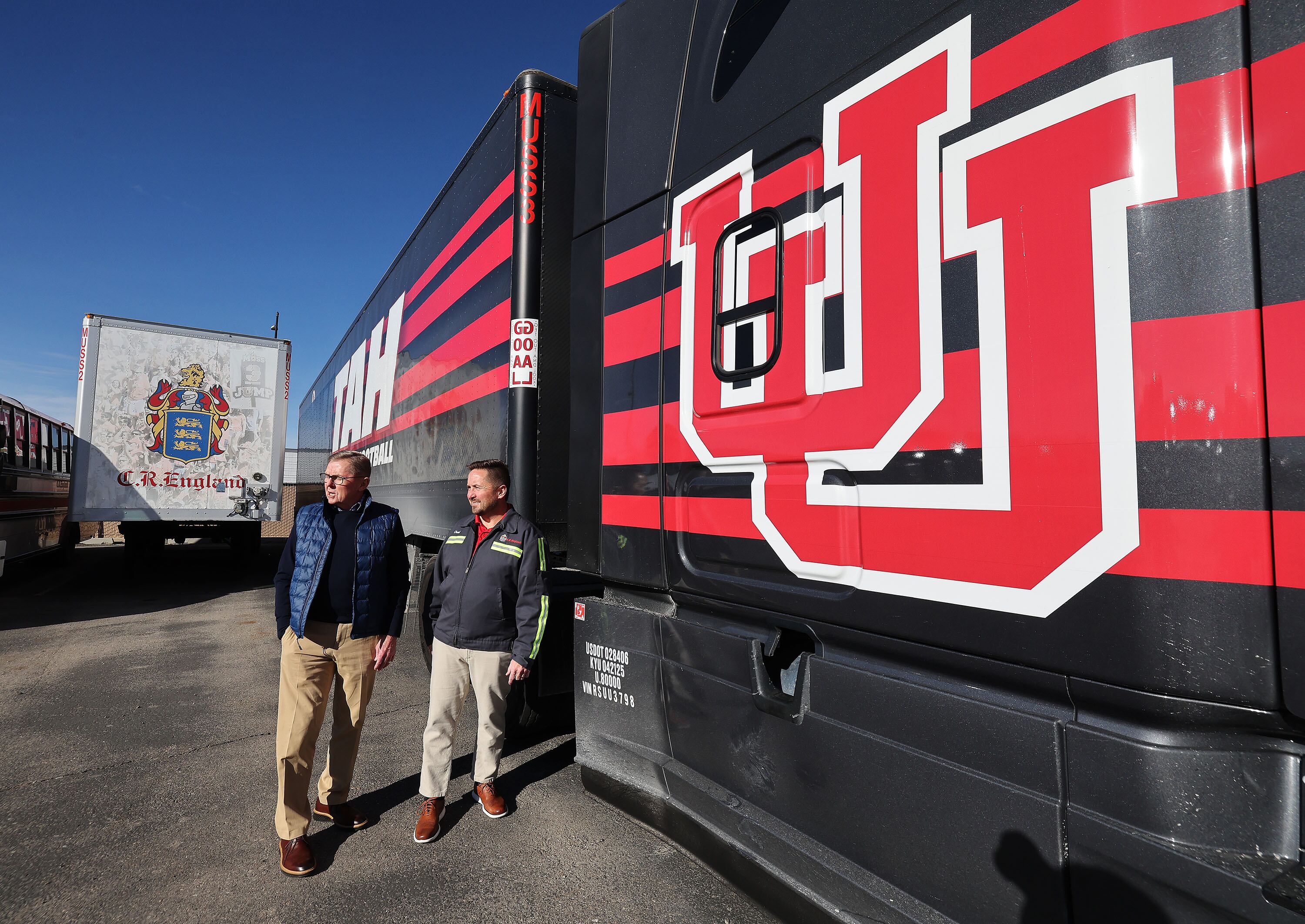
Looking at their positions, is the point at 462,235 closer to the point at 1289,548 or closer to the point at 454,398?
the point at 454,398

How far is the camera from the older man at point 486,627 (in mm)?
2996

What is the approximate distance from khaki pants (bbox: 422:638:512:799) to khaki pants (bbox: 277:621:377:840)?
295 mm

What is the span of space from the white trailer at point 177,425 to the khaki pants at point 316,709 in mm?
7715

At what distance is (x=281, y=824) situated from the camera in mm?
2680

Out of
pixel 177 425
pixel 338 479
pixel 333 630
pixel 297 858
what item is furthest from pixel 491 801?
pixel 177 425

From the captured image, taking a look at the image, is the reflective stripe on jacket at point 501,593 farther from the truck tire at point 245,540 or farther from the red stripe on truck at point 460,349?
the truck tire at point 245,540

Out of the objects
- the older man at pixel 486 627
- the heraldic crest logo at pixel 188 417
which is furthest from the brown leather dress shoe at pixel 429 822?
the heraldic crest logo at pixel 188 417

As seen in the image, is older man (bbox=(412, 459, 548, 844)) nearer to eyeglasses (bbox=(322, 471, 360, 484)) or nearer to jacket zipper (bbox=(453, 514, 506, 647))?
jacket zipper (bbox=(453, 514, 506, 647))

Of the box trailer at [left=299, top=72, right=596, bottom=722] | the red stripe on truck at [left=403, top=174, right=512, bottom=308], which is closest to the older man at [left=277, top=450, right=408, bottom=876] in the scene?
the box trailer at [left=299, top=72, right=596, bottom=722]

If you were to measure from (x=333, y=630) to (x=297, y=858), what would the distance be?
0.85m

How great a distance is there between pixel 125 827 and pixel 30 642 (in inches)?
200

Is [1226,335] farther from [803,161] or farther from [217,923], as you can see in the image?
[217,923]

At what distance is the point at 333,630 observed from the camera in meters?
2.86

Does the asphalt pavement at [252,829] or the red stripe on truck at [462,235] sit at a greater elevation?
the red stripe on truck at [462,235]
